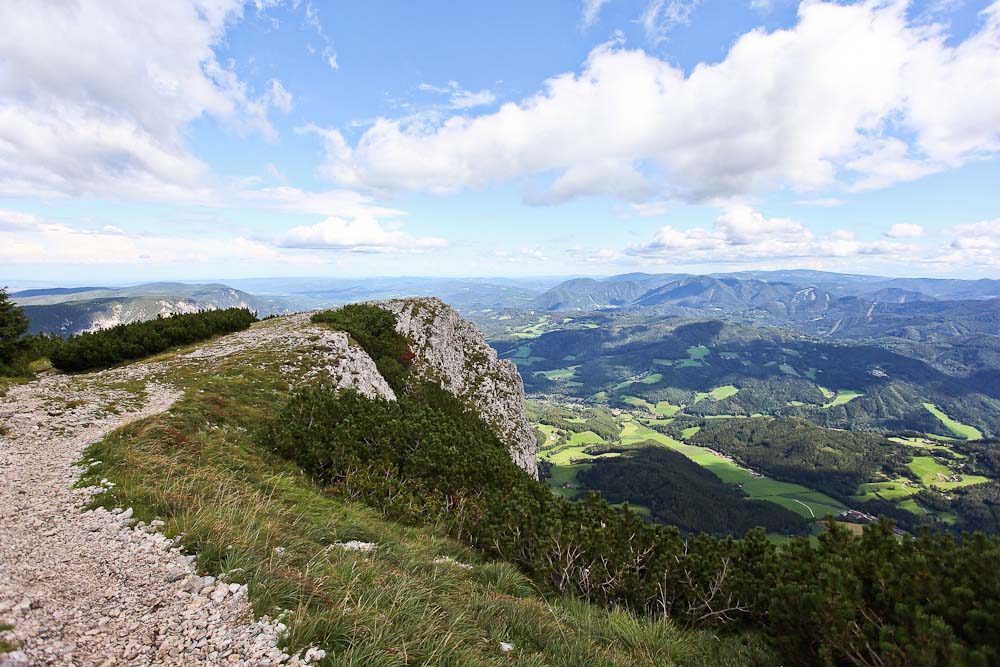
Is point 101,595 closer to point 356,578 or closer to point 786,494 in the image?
point 356,578

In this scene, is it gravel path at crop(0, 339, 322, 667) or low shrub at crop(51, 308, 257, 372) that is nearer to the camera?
gravel path at crop(0, 339, 322, 667)

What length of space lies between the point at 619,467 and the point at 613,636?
585 feet

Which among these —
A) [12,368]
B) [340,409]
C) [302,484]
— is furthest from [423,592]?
[12,368]

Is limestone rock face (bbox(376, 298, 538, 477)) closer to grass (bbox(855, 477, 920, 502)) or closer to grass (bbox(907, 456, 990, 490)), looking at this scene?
grass (bbox(855, 477, 920, 502))

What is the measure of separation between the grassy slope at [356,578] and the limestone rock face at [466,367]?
3358cm

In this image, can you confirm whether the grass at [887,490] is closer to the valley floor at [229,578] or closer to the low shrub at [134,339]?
the valley floor at [229,578]

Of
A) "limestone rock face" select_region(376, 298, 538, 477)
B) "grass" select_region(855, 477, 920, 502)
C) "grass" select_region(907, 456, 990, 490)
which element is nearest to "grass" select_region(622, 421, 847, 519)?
"grass" select_region(855, 477, 920, 502)

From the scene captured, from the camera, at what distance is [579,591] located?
11.3 metres

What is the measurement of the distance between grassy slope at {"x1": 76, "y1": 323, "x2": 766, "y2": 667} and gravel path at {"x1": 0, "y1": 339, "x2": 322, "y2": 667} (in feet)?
1.16

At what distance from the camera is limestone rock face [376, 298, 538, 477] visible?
4897cm

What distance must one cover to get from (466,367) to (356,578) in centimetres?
4831

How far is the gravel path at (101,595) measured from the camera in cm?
473

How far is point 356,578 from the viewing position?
277 inches

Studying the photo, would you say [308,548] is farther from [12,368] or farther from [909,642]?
[12,368]
